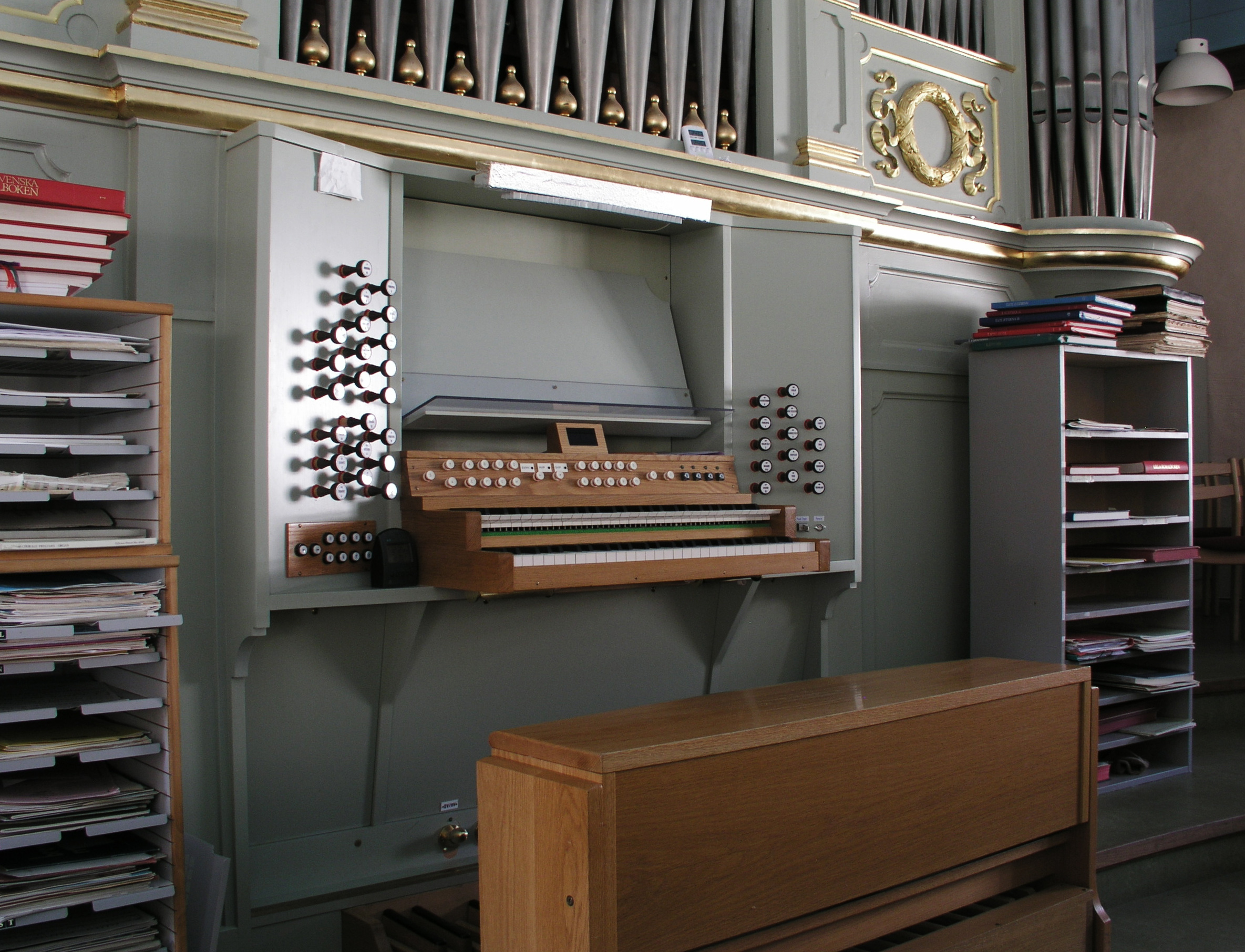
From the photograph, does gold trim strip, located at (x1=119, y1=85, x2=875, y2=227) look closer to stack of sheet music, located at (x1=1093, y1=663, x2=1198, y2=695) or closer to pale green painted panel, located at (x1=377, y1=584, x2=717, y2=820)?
pale green painted panel, located at (x1=377, y1=584, x2=717, y2=820)

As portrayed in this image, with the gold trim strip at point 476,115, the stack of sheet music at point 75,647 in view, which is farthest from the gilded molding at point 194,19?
the stack of sheet music at point 75,647

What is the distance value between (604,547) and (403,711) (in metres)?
0.77

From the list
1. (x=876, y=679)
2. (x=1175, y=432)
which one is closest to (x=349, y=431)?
(x=876, y=679)

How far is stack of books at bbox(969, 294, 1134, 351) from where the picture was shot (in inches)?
158

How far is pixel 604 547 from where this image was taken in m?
2.82

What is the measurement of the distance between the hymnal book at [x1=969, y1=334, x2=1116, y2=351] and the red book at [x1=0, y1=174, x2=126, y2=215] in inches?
119

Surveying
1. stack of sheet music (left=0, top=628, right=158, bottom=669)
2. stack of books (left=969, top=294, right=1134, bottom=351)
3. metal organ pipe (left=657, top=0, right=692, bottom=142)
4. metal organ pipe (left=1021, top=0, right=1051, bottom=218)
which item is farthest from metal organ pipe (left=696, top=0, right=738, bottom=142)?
stack of sheet music (left=0, top=628, right=158, bottom=669)

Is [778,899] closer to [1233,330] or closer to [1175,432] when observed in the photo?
[1175,432]

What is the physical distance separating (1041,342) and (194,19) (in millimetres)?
2954

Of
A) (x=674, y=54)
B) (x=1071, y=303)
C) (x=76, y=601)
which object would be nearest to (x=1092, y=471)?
(x=1071, y=303)

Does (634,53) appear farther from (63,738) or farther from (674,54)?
(63,738)

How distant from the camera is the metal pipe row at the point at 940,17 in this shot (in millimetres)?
4383

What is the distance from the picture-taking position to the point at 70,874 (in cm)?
219

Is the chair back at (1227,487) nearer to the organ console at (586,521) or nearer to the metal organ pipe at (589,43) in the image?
the organ console at (586,521)
